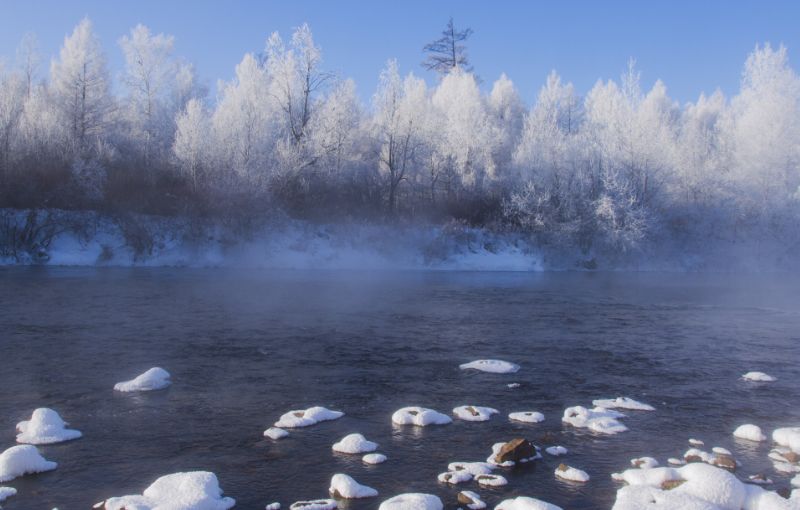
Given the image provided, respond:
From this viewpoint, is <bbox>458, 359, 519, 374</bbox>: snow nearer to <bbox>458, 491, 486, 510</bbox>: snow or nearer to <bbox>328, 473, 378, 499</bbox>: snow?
<bbox>458, 491, 486, 510</bbox>: snow

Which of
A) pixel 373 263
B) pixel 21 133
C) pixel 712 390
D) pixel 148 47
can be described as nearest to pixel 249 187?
pixel 373 263

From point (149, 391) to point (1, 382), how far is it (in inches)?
101

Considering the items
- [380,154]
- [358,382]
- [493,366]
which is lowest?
[358,382]

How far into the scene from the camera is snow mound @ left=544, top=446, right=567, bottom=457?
23.0 ft

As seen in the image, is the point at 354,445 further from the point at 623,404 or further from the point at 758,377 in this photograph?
the point at 758,377

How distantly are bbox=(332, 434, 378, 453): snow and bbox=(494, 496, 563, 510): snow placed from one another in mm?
1979

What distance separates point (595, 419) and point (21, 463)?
6877 millimetres

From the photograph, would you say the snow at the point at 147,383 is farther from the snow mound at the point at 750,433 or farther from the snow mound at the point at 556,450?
the snow mound at the point at 750,433

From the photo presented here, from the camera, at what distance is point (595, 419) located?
8.20 metres

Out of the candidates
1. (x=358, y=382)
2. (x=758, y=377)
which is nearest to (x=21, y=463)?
(x=358, y=382)

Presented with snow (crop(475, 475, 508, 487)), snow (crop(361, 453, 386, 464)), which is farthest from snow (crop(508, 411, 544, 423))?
snow (crop(361, 453, 386, 464))

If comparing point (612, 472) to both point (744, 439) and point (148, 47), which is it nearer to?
point (744, 439)

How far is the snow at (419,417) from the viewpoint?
318 inches

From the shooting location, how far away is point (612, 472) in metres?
6.51
